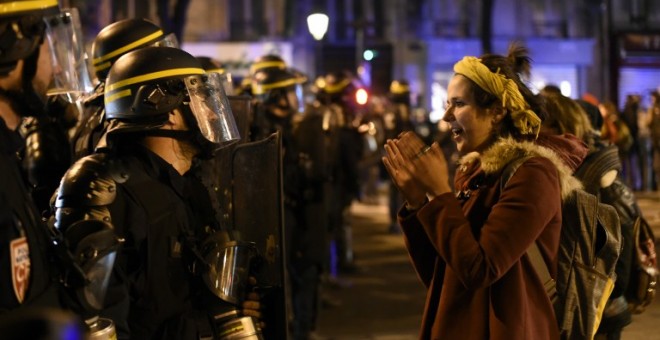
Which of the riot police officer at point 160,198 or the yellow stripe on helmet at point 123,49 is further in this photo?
the yellow stripe on helmet at point 123,49

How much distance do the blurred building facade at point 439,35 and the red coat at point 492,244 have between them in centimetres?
3137

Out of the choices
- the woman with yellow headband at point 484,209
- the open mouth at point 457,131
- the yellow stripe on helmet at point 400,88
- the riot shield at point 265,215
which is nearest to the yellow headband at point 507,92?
the woman with yellow headband at point 484,209

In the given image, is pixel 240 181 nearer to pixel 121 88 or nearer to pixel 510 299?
pixel 121 88

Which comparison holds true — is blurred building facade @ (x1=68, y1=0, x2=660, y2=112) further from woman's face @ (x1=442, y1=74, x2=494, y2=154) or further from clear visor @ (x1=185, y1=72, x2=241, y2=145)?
woman's face @ (x1=442, y1=74, x2=494, y2=154)

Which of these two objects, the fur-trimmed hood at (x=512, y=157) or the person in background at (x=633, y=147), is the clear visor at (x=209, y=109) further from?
the person in background at (x=633, y=147)

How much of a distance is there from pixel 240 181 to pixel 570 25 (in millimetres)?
37911

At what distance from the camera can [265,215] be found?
13.0 ft

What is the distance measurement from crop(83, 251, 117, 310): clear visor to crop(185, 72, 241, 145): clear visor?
0.93m

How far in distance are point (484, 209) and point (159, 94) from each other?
1.19m

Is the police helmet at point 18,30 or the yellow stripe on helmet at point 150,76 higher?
the police helmet at point 18,30

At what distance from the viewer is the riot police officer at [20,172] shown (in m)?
2.25

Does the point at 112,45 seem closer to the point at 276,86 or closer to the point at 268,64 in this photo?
the point at 276,86

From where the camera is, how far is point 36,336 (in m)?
1.72

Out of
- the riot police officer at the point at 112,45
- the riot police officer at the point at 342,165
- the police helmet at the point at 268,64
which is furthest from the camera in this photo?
the riot police officer at the point at 342,165
